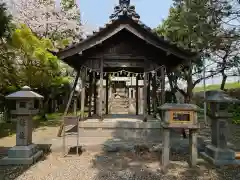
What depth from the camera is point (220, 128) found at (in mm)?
6473

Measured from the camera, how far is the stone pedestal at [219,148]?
621 centimetres

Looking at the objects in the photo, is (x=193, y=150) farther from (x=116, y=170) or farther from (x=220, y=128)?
(x=116, y=170)

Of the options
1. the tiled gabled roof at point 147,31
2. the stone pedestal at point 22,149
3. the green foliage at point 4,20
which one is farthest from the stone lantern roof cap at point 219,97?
the green foliage at point 4,20

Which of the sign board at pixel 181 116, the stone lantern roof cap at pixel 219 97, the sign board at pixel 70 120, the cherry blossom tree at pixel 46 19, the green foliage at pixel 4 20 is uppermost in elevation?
the cherry blossom tree at pixel 46 19

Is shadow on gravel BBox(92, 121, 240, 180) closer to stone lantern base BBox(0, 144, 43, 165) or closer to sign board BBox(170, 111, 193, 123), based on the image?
sign board BBox(170, 111, 193, 123)

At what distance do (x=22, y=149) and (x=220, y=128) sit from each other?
5616 millimetres

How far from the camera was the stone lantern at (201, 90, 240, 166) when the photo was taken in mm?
6258

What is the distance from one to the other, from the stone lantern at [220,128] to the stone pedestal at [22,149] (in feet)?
16.7

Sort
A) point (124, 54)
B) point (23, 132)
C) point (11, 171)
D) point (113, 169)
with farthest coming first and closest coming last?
1. point (124, 54)
2. point (23, 132)
3. point (113, 169)
4. point (11, 171)

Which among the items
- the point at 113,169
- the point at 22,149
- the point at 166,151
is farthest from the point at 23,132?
the point at 166,151

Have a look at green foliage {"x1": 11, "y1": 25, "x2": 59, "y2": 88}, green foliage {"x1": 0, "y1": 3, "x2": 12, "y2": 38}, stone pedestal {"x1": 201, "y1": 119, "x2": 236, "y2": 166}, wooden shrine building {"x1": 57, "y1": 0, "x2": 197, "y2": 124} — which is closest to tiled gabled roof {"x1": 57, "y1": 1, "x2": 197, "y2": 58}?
wooden shrine building {"x1": 57, "y1": 0, "x2": 197, "y2": 124}

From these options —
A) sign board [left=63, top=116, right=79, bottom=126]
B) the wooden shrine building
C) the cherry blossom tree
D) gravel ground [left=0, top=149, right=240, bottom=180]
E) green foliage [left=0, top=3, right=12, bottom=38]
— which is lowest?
gravel ground [left=0, top=149, right=240, bottom=180]

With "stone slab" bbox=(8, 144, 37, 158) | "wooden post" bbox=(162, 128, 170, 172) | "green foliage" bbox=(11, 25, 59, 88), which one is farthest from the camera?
"green foliage" bbox=(11, 25, 59, 88)

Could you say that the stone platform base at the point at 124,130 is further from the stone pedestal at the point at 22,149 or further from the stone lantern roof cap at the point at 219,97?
the stone lantern roof cap at the point at 219,97
